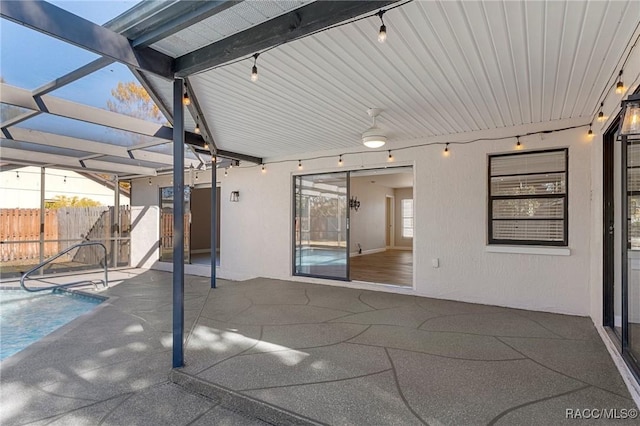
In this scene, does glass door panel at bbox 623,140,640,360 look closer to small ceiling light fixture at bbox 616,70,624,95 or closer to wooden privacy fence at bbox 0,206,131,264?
small ceiling light fixture at bbox 616,70,624,95

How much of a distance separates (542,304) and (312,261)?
387 centimetres

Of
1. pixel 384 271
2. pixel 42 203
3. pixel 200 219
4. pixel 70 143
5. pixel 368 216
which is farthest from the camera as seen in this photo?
pixel 200 219

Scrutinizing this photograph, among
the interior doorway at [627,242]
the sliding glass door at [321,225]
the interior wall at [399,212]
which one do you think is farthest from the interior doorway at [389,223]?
the interior doorway at [627,242]

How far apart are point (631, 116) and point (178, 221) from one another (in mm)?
3287

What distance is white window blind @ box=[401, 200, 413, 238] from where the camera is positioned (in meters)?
13.0

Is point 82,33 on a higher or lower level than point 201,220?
higher

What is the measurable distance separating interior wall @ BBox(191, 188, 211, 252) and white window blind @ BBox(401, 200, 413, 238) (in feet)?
24.7

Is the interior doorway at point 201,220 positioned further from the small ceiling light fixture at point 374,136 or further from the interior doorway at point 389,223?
the small ceiling light fixture at point 374,136

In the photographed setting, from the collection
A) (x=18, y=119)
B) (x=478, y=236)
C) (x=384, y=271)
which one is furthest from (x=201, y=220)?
(x=478, y=236)

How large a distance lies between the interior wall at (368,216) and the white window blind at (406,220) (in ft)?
3.11

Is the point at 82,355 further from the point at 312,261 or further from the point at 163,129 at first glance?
the point at 312,261

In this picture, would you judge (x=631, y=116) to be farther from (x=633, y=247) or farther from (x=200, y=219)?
(x=200, y=219)

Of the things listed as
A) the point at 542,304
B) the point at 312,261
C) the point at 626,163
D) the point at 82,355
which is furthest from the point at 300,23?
the point at 312,261

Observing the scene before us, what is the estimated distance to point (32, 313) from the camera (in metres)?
5.32
